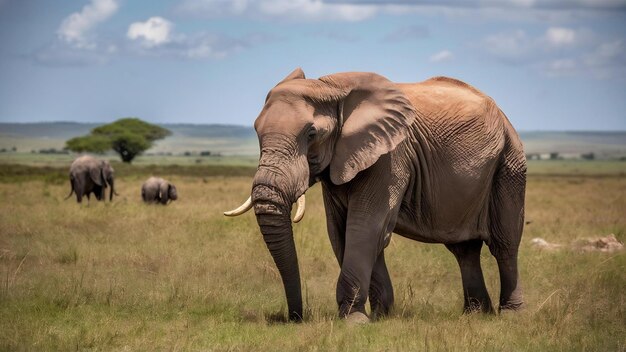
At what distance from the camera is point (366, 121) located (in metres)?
8.99

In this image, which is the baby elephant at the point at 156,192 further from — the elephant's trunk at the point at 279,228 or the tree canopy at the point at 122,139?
the tree canopy at the point at 122,139

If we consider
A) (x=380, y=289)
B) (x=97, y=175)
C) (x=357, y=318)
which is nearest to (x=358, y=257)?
(x=357, y=318)

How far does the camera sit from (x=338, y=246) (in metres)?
9.46

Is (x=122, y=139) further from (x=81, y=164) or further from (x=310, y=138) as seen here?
(x=310, y=138)

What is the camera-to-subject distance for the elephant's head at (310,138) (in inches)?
325

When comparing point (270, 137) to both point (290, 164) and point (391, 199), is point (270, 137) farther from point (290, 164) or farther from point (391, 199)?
point (391, 199)

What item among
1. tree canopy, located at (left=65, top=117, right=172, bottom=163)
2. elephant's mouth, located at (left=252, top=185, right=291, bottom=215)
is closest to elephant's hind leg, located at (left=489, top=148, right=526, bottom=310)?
elephant's mouth, located at (left=252, top=185, right=291, bottom=215)

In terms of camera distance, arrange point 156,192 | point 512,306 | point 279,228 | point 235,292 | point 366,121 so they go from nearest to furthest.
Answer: point 279,228 < point 366,121 < point 512,306 < point 235,292 < point 156,192

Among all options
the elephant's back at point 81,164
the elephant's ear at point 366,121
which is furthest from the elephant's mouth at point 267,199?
the elephant's back at point 81,164

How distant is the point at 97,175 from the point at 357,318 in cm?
2123

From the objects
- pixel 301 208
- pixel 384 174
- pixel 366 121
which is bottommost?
pixel 301 208

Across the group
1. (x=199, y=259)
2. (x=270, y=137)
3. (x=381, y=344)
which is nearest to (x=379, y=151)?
(x=270, y=137)

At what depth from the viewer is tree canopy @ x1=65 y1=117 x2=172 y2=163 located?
96.8m

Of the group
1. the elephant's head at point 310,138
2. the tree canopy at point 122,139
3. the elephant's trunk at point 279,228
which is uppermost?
the elephant's head at point 310,138
